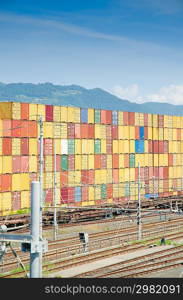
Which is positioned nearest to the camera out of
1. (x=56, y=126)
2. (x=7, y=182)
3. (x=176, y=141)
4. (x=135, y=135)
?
(x=7, y=182)

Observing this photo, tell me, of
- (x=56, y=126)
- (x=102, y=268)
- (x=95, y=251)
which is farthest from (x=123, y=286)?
(x=56, y=126)

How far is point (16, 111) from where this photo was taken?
49.2m

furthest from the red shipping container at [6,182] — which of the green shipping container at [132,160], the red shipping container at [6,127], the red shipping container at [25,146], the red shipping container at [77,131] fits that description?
the green shipping container at [132,160]

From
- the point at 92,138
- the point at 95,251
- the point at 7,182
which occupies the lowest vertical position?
the point at 95,251

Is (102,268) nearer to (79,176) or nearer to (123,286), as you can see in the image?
(123,286)

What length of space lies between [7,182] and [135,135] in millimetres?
19546

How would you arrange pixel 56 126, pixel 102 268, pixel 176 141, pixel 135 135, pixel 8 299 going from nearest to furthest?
pixel 8 299
pixel 102 268
pixel 56 126
pixel 135 135
pixel 176 141

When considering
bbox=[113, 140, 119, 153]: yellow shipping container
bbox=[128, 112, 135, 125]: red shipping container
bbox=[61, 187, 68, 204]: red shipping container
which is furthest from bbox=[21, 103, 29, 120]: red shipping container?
bbox=[128, 112, 135, 125]: red shipping container

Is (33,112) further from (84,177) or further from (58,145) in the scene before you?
(84,177)

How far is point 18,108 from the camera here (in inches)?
1945

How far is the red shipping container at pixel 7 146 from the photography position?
47609 millimetres

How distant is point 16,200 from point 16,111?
788 centimetres

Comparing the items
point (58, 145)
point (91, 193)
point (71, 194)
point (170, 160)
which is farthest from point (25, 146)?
point (170, 160)

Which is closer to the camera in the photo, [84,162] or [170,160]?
[84,162]
